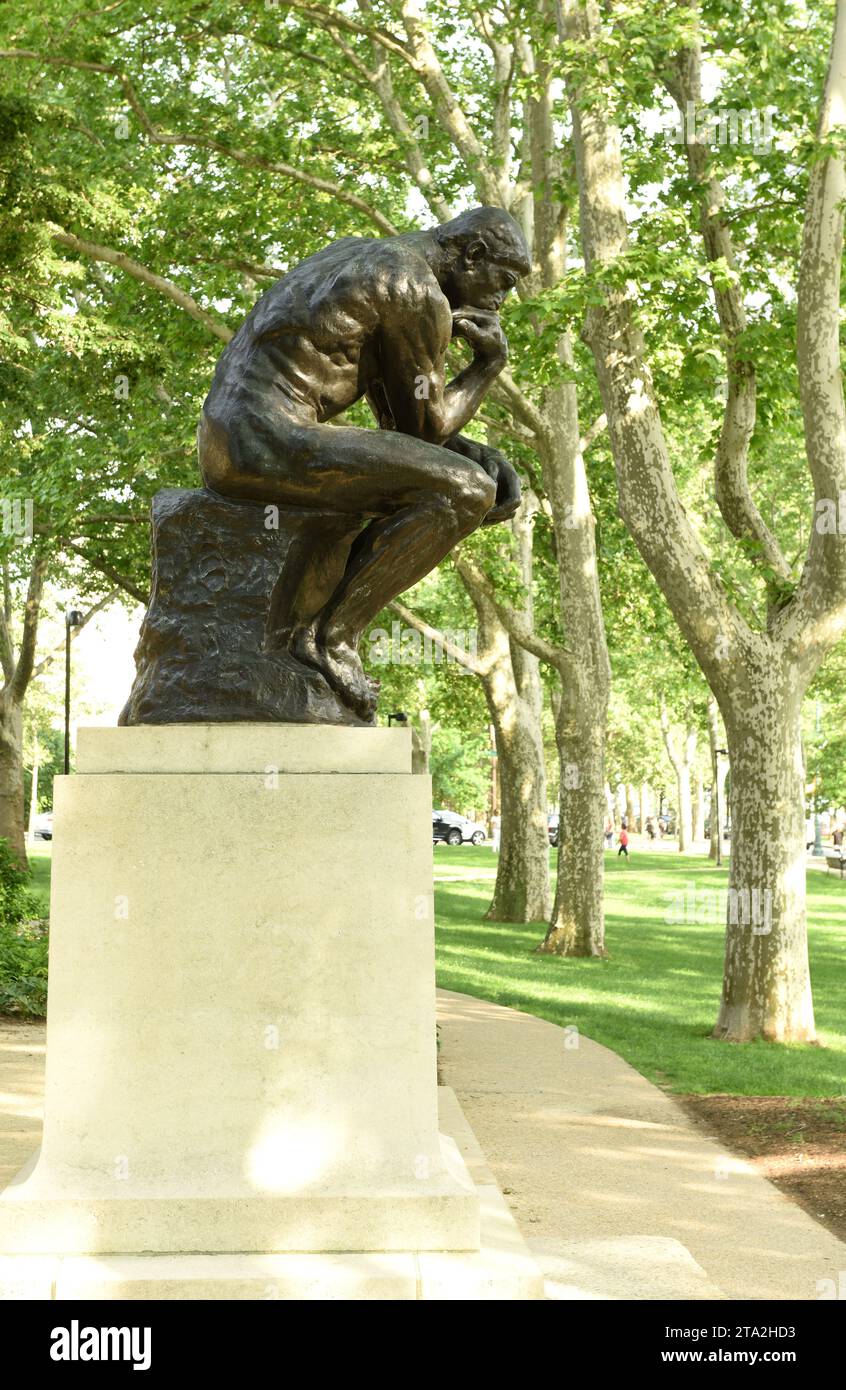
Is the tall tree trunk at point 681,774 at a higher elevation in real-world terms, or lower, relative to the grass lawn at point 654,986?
higher

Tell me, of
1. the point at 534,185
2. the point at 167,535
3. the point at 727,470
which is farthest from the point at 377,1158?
the point at 534,185

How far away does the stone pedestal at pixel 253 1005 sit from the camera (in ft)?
15.1

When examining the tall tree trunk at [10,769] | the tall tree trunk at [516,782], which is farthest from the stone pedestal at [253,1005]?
the tall tree trunk at [10,769]

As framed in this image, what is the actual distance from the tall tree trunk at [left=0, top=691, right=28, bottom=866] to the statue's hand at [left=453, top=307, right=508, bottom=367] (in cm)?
2193

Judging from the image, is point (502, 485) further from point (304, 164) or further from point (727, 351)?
point (304, 164)

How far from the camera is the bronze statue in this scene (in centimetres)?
507

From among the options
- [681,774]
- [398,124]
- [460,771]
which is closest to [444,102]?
[398,124]

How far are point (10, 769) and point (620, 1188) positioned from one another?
2103 centimetres

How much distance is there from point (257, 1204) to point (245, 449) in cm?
246

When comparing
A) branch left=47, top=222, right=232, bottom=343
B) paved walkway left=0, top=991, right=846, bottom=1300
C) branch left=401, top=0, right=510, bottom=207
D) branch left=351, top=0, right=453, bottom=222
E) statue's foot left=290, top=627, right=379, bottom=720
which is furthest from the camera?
branch left=47, top=222, right=232, bottom=343

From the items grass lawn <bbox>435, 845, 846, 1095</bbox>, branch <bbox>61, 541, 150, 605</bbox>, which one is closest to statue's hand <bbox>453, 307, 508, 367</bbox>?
grass lawn <bbox>435, 845, 846, 1095</bbox>

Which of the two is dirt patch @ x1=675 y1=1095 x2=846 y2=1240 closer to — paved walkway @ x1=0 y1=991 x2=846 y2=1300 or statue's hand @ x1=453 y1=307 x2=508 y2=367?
paved walkway @ x1=0 y1=991 x2=846 y2=1300

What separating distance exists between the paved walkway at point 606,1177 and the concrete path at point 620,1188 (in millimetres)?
10

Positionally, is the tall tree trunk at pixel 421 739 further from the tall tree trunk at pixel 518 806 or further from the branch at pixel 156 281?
the branch at pixel 156 281
